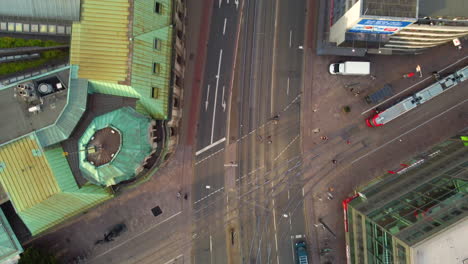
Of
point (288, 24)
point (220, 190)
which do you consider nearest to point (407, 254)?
point (220, 190)

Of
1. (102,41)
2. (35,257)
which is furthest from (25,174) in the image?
(102,41)

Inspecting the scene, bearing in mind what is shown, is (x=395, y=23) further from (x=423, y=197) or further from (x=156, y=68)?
(x=156, y=68)

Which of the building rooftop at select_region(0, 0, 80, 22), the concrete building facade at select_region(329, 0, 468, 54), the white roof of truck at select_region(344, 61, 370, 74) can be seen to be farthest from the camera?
the white roof of truck at select_region(344, 61, 370, 74)

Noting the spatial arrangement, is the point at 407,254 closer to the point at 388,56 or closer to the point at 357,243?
the point at 357,243

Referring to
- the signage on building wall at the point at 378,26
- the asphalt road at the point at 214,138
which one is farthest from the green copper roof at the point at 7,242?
the signage on building wall at the point at 378,26

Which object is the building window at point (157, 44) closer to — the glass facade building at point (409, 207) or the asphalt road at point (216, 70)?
the asphalt road at point (216, 70)

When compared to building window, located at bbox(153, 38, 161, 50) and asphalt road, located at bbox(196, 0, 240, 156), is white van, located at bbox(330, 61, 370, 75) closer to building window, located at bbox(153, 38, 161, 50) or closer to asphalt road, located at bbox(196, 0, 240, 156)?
asphalt road, located at bbox(196, 0, 240, 156)

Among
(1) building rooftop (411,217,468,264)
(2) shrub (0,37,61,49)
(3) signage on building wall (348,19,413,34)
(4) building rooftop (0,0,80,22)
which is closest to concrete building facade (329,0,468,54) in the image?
(3) signage on building wall (348,19,413,34)
